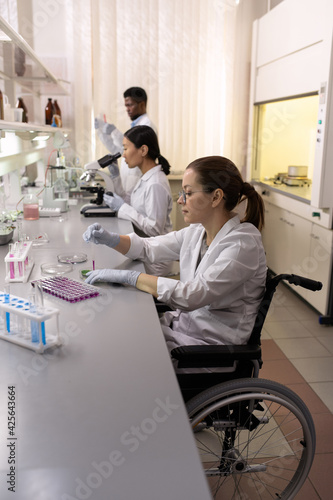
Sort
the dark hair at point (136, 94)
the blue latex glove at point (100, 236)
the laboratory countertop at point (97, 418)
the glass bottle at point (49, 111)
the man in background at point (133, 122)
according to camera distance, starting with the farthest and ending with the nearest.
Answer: the glass bottle at point (49, 111), the dark hair at point (136, 94), the man in background at point (133, 122), the blue latex glove at point (100, 236), the laboratory countertop at point (97, 418)

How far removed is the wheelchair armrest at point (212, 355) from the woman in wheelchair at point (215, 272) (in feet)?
0.54

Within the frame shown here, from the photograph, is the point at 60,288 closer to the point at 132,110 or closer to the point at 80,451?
the point at 80,451

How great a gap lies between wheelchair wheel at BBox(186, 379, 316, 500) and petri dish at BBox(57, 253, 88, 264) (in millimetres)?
847

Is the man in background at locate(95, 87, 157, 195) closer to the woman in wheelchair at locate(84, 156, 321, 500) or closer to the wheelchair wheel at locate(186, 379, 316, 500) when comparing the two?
the woman in wheelchair at locate(84, 156, 321, 500)

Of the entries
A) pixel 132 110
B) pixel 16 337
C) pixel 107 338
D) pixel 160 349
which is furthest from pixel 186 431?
pixel 132 110

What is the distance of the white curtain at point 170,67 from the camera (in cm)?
462

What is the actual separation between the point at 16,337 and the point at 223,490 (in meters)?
1.11

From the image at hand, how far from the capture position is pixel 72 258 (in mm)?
2020

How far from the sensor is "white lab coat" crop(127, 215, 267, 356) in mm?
1579

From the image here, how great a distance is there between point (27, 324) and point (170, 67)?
4.14m

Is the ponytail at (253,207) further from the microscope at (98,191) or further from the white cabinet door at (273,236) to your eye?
the white cabinet door at (273,236)

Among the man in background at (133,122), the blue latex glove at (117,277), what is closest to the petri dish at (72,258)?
the blue latex glove at (117,277)

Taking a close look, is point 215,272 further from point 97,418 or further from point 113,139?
point 113,139

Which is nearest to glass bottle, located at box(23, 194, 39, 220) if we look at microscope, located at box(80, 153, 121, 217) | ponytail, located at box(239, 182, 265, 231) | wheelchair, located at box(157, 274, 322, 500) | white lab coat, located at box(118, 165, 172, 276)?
microscope, located at box(80, 153, 121, 217)
